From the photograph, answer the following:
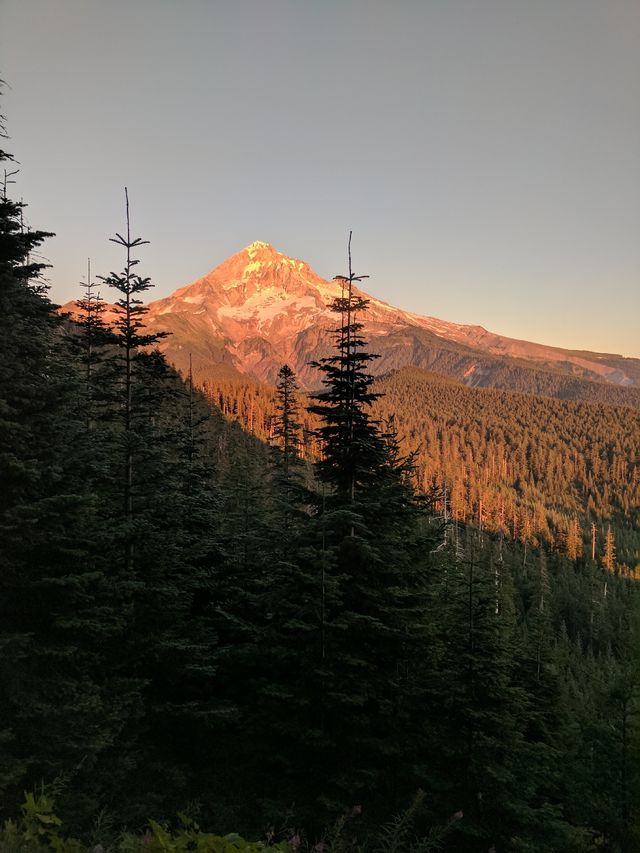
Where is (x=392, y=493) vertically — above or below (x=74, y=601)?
above

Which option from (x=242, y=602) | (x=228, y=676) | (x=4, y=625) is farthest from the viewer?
(x=242, y=602)

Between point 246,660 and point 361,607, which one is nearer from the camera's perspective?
point 361,607

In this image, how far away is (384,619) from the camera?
44.7 feet

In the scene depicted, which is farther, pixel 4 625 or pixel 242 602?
pixel 242 602

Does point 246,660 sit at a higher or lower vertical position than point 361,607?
lower

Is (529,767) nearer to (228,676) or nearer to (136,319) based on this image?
(228,676)

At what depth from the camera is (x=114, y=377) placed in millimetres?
14297

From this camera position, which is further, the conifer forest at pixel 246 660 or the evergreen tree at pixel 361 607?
the evergreen tree at pixel 361 607

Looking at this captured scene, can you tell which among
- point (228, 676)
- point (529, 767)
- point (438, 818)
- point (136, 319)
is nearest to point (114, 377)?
point (136, 319)

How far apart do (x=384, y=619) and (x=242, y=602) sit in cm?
542

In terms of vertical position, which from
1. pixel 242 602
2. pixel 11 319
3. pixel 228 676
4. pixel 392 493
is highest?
pixel 11 319

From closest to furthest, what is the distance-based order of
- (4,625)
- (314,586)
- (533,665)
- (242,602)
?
(4,625)
(314,586)
(242,602)
(533,665)

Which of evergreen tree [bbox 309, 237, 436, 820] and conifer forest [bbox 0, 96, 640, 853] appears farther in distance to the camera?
evergreen tree [bbox 309, 237, 436, 820]

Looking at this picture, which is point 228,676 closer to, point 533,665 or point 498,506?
point 533,665
